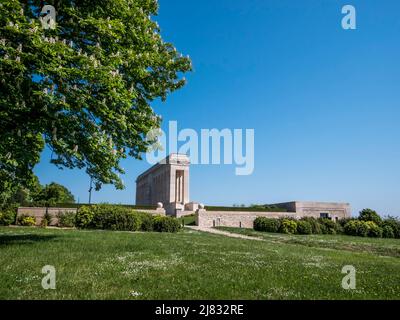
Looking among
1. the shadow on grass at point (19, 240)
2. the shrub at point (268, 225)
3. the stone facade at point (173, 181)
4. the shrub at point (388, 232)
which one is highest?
the stone facade at point (173, 181)

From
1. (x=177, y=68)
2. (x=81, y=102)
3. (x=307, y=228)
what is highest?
(x=177, y=68)

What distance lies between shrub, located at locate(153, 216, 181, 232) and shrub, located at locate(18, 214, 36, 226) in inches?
549

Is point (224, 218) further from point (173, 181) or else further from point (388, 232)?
point (173, 181)

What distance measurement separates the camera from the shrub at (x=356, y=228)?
38.0 meters

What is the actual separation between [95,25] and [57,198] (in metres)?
53.2

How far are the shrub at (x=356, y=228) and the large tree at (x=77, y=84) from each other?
31.8 m

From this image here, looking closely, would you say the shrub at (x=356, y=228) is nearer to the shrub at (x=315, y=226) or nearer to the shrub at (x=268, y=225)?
the shrub at (x=315, y=226)

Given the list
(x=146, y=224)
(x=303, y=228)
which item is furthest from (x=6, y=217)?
(x=303, y=228)

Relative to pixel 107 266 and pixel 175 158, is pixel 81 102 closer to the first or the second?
pixel 107 266

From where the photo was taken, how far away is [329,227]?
127 feet

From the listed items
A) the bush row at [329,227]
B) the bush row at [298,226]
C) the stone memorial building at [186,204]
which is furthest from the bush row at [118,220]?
the bush row at [329,227]

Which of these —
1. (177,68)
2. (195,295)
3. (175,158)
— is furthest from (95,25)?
(175,158)

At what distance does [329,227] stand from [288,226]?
6178 mm

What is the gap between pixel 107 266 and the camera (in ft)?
33.8
